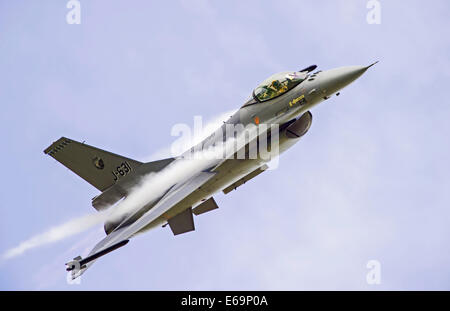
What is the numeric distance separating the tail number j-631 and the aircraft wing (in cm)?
181

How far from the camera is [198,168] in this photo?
71.2 feet

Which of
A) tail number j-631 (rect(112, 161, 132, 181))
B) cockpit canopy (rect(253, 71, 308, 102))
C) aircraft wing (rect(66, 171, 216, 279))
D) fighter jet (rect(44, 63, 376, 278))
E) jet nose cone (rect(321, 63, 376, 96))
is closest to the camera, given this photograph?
aircraft wing (rect(66, 171, 216, 279))

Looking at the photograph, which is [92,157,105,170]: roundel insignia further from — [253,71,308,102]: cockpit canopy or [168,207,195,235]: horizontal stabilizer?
[253,71,308,102]: cockpit canopy

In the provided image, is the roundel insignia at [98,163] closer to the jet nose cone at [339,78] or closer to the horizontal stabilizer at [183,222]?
the horizontal stabilizer at [183,222]

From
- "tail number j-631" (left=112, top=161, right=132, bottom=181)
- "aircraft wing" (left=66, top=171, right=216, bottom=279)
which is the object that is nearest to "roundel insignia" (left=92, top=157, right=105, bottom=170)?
"tail number j-631" (left=112, top=161, right=132, bottom=181)

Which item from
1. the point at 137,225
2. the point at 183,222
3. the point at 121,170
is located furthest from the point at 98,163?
the point at 183,222

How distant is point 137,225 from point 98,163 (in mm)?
3281

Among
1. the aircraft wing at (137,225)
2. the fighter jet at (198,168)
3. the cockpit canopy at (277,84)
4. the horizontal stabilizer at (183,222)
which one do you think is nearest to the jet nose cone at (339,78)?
the fighter jet at (198,168)

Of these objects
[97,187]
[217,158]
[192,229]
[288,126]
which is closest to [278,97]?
[288,126]

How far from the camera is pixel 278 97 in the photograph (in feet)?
70.1

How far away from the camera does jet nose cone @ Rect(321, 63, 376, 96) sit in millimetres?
20312

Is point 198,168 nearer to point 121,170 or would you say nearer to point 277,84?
point 121,170

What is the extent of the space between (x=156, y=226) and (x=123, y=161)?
2578 mm

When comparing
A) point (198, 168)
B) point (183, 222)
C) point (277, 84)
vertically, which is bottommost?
point (183, 222)
